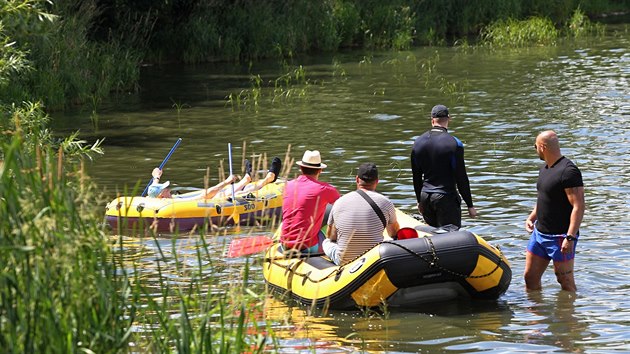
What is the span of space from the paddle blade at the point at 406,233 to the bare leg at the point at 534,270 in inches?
39.6

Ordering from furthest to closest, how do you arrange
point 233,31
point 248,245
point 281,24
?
point 281,24 → point 233,31 → point 248,245

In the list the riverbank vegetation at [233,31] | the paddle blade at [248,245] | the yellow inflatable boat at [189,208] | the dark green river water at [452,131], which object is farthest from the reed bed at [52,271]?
→ the riverbank vegetation at [233,31]

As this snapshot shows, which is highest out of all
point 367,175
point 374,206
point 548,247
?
point 367,175

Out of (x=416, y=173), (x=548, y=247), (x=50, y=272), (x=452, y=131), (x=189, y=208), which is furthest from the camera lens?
(x=452, y=131)

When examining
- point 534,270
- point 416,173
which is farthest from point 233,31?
point 534,270

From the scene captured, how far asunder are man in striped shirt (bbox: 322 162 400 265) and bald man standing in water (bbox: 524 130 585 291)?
1.23m

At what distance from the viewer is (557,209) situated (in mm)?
9320

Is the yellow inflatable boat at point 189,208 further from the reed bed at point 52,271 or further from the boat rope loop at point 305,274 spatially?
the reed bed at point 52,271

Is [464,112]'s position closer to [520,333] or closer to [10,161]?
[520,333]

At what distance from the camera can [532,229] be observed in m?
9.70

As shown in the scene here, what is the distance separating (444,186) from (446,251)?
1244mm

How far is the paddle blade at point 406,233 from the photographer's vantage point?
10.2 meters

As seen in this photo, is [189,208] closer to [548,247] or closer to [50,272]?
[548,247]

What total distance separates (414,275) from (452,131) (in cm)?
1013
